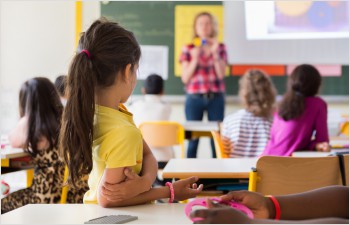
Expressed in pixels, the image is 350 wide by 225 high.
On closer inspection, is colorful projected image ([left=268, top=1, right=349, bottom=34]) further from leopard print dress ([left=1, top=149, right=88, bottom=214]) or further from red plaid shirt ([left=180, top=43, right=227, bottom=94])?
leopard print dress ([left=1, top=149, right=88, bottom=214])

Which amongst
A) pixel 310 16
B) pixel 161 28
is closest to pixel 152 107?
pixel 161 28

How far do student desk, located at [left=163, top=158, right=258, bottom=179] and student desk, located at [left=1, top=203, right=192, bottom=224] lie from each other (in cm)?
79

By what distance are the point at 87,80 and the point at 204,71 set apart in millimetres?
4839

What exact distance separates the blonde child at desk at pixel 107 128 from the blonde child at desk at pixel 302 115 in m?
1.84

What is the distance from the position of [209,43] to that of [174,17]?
1.92 feet

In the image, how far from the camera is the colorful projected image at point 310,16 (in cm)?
675

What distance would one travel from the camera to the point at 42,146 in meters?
3.47

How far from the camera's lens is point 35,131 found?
3469mm

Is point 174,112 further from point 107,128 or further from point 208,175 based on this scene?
point 107,128

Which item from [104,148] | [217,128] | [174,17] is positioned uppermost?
[174,17]

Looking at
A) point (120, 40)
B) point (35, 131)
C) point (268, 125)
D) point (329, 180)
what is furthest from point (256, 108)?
point (120, 40)

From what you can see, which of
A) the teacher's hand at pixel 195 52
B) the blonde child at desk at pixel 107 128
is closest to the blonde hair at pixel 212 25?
the teacher's hand at pixel 195 52

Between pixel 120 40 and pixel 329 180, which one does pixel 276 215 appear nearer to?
pixel 120 40

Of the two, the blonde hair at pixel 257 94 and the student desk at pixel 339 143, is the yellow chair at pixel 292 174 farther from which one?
the blonde hair at pixel 257 94
